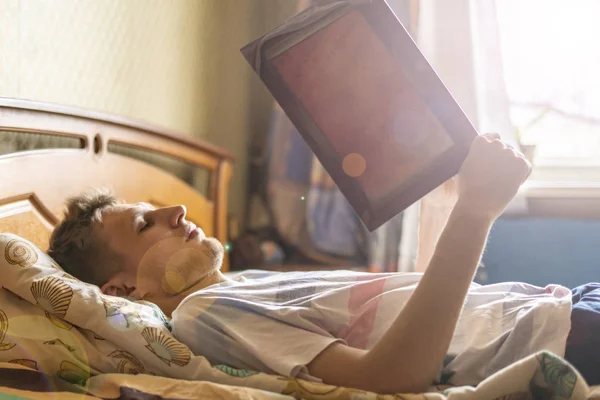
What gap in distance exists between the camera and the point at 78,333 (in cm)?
95

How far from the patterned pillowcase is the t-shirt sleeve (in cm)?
3

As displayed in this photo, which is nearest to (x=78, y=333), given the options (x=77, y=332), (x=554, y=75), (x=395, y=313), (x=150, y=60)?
(x=77, y=332)

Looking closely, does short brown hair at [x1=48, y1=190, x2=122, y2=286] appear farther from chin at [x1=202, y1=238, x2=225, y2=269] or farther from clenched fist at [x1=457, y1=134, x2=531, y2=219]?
clenched fist at [x1=457, y1=134, x2=531, y2=219]

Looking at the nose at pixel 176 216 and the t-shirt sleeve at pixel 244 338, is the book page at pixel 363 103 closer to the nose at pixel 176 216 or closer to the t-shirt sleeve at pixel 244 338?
the t-shirt sleeve at pixel 244 338

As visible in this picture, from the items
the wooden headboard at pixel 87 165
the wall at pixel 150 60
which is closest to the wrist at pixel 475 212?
the wooden headboard at pixel 87 165

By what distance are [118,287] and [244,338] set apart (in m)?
0.37

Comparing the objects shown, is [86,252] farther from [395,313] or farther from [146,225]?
[395,313]

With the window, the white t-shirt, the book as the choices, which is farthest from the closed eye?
the window

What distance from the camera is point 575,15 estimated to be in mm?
2273

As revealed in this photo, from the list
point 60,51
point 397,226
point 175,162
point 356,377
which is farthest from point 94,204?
point 397,226

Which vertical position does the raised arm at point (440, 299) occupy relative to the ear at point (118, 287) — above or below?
above

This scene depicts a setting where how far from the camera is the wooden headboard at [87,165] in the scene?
4.18 feet

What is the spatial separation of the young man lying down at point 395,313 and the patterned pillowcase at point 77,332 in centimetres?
4

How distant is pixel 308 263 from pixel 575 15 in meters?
1.34
